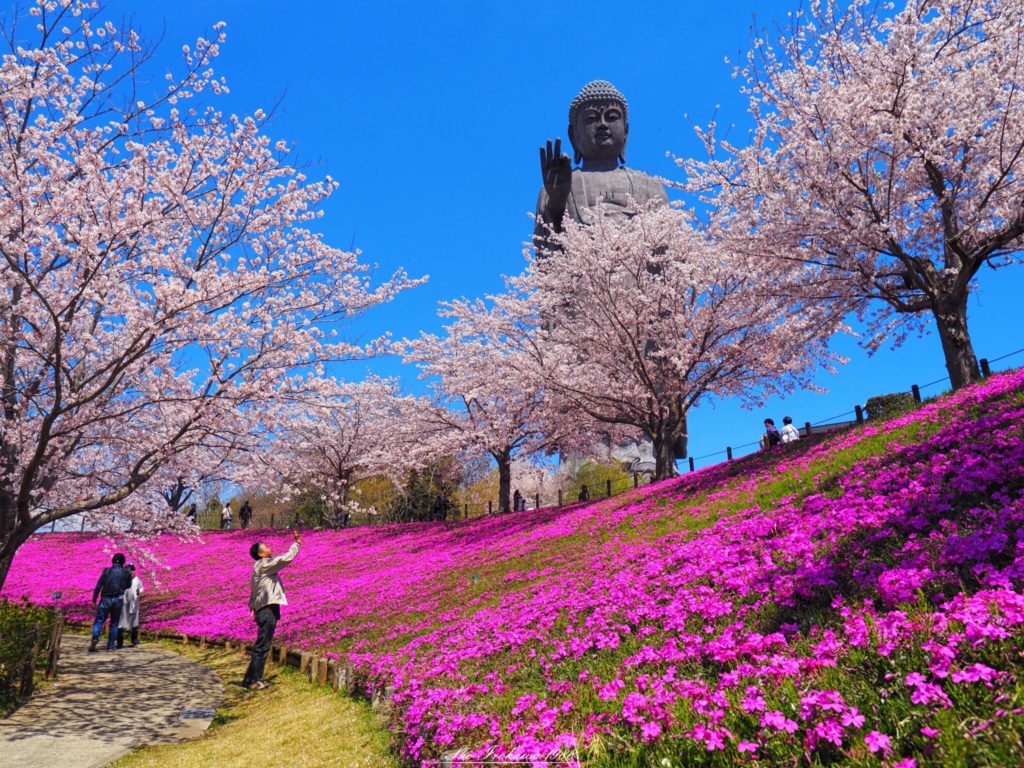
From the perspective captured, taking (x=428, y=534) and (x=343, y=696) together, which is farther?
(x=428, y=534)

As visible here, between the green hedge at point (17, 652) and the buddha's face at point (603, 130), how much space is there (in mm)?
38411

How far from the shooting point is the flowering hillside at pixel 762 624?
11.6 ft

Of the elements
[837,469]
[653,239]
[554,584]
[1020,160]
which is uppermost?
[653,239]

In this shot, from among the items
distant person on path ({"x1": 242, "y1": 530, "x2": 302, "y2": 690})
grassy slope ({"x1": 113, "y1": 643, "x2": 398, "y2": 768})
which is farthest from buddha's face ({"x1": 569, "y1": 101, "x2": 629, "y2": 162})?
grassy slope ({"x1": 113, "y1": 643, "x2": 398, "y2": 768})

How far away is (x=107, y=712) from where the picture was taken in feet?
31.4

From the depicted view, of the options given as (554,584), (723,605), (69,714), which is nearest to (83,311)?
(69,714)

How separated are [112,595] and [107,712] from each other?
5.76 meters

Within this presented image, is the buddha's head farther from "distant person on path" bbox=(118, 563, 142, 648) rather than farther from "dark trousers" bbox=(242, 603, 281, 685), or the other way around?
"dark trousers" bbox=(242, 603, 281, 685)

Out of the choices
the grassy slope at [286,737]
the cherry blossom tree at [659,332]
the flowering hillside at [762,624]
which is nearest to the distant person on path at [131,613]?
the flowering hillside at [762,624]

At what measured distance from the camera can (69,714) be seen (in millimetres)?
9508

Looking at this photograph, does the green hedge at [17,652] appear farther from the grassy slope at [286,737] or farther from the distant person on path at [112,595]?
the grassy slope at [286,737]

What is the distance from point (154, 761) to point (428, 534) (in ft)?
66.1

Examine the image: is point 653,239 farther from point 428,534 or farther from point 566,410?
point 428,534

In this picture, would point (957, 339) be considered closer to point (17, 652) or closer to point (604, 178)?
point (17, 652)
